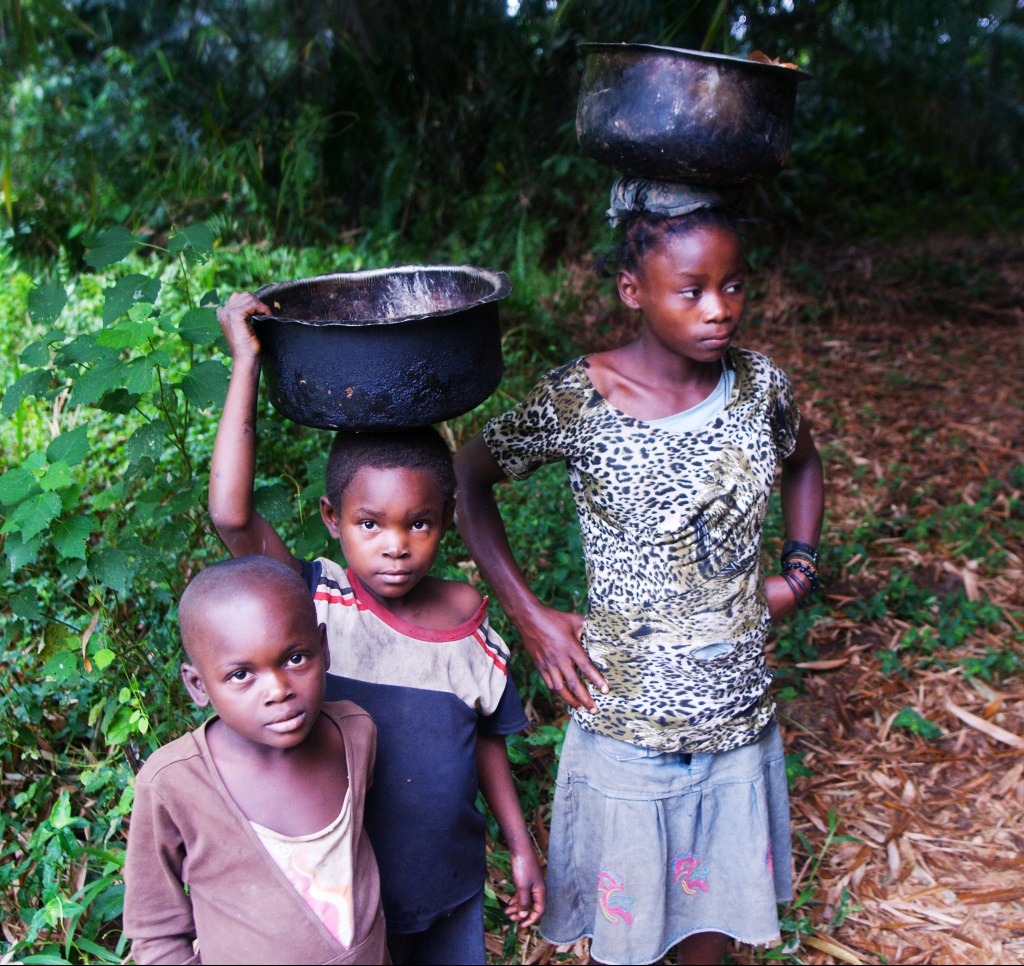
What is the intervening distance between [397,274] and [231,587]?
87cm

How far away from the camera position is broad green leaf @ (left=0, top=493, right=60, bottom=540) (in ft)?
6.73

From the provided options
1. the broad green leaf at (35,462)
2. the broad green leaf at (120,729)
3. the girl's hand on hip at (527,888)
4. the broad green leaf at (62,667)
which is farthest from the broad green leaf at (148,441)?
the girl's hand on hip at (527,888)

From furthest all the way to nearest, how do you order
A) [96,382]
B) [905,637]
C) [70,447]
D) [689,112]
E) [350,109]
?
[350,109] → [905,637] → [70,447] → [96,382] → [689,112]

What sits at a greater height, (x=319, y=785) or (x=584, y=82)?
(x=584, y=82)

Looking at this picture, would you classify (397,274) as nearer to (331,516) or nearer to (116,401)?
(331,516)

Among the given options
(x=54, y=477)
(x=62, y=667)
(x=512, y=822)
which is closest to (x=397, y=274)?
(x=54, y=477)

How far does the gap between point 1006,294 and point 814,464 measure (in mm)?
6075

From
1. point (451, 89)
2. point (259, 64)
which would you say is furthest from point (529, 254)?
point (259, 64)

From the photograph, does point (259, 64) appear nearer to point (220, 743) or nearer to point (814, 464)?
point (814, 464)

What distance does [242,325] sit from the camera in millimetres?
1630

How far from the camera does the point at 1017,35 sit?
6855 mm

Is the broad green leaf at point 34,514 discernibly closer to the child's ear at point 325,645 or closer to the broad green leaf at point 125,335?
the broad green leaf at point 125,335

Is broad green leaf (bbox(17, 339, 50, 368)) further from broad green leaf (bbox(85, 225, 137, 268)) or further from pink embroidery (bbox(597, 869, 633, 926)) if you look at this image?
pink embroidery (bbox(597, 869, 633, 926))

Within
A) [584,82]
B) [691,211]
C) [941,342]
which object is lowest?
[941,342]
